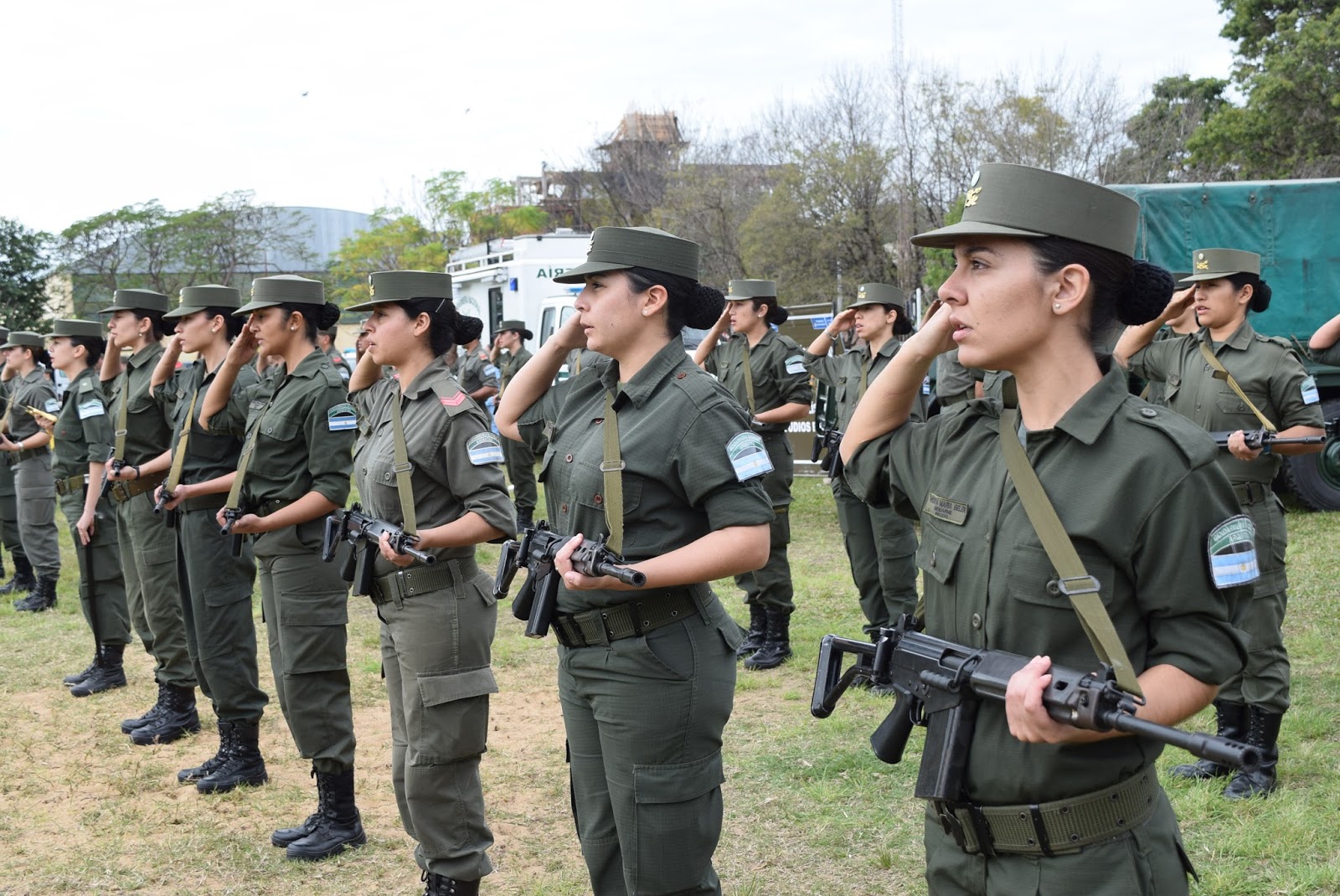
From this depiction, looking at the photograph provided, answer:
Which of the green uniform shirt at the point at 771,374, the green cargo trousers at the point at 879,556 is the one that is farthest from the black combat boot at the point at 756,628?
the green uniform shirt at the point at 771,374

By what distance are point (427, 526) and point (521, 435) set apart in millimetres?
508

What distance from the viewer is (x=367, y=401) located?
16.0ft

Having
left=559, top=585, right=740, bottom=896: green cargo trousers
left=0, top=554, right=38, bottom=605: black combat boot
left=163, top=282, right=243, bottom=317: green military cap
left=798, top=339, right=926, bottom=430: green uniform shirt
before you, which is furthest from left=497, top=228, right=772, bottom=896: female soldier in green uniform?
left=0, top=554, right=38, bottom=605: black combat boot

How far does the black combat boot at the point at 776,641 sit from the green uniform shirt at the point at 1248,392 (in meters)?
3.12

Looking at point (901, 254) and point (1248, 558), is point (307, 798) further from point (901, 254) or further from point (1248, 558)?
point (901, 254)

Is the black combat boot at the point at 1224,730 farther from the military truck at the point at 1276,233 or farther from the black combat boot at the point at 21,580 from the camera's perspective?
the black combat boot at the point at 21,580

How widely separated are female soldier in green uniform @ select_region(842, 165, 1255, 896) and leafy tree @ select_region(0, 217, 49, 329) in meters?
29.2

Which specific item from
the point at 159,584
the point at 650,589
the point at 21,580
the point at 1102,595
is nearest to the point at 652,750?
the point at 650,589

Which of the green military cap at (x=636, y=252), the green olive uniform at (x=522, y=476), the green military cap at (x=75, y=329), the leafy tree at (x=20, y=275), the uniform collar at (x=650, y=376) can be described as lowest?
the green olive uniform at (x=522, y=476)

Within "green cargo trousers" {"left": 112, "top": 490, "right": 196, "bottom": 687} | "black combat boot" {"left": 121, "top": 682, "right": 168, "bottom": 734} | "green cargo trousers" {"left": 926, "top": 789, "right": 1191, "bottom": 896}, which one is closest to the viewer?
"green cargo trousers" {"left": 926, "top": 789, "right": 1191, "bottom": 896}

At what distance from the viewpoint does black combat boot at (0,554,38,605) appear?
11344 mm

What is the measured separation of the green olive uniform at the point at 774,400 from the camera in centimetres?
802

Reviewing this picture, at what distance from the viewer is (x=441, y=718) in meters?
4.18

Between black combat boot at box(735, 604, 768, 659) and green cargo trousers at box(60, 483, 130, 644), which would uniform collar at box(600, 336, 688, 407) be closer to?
black combat boot at box(735, 604, 768, 659)
